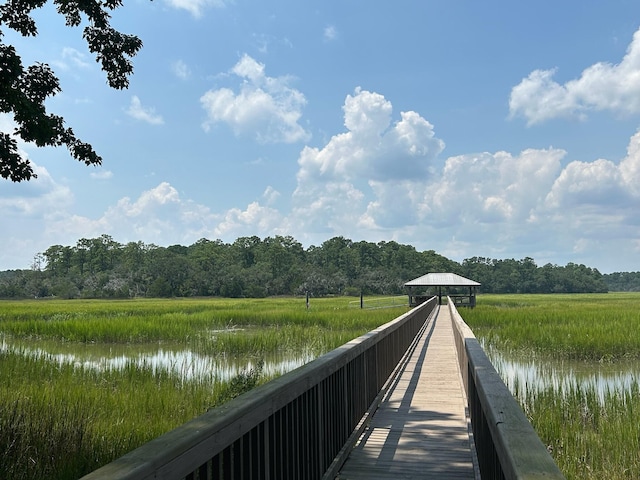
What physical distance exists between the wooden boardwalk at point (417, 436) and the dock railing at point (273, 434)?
0.82ft

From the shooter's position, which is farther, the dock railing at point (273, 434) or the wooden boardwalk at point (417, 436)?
the wooden boardwalk at point (417, 436)

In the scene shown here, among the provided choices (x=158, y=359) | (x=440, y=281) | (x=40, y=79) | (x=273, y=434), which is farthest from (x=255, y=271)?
(x=273, y=434)

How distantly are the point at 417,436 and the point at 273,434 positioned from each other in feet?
9.91

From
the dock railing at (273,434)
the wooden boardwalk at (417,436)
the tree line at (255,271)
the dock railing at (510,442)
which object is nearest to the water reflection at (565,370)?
the wooden boardwalk at (417,436)

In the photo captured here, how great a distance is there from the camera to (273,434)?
2.69 meters

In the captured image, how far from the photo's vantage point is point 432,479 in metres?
4.07

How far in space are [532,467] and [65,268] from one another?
144324 mm

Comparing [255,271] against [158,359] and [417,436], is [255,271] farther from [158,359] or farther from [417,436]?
[417,436]

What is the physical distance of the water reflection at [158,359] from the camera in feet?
42.0

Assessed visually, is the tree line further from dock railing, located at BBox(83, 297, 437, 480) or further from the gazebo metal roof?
dock railing, located at BBox(83, 297, 437, 480)

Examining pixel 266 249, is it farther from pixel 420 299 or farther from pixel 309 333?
pixel 309 333

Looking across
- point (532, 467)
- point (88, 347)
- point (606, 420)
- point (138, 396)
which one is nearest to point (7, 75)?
point (138, 396)

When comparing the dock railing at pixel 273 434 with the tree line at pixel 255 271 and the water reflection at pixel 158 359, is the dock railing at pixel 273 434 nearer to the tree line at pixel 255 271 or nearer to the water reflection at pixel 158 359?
the water reflection at pixel 158 359

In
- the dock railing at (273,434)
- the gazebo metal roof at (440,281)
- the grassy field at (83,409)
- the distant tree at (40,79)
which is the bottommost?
the grassy field at (83,409)
